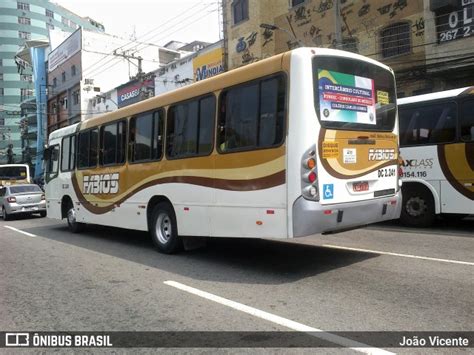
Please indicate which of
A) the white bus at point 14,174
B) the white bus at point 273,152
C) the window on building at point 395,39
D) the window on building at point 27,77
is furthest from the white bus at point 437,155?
the window on building at point 27,77

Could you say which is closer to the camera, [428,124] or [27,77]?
[428,124]

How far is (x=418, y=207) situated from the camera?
11273 mm

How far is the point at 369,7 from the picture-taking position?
21.6 meters

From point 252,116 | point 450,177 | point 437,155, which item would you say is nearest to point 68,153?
point 252,116

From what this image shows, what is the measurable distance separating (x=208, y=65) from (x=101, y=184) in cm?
2223

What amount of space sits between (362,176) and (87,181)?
289 inches

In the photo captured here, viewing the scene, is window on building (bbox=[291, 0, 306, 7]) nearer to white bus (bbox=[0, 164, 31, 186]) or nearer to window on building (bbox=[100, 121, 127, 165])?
window on building (bbox=[100, 121, 127, 165])

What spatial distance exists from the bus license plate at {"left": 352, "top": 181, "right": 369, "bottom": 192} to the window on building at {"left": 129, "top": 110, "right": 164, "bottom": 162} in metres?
3.77

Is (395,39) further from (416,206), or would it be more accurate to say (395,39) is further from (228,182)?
(228,182)

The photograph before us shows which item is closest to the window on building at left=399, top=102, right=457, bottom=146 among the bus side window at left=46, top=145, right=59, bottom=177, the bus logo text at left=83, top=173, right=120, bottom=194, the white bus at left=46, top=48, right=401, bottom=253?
the white bus at left=46, top=48, right=401, bottom=253

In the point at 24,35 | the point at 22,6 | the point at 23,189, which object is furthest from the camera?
the point at 24,35

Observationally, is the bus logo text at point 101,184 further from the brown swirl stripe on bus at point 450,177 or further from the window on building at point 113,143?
the brown swirl stripe on bus at point 450,177

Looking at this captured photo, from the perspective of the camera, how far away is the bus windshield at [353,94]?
6.55m

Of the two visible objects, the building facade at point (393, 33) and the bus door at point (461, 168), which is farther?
the building facade at point (393, 33)
